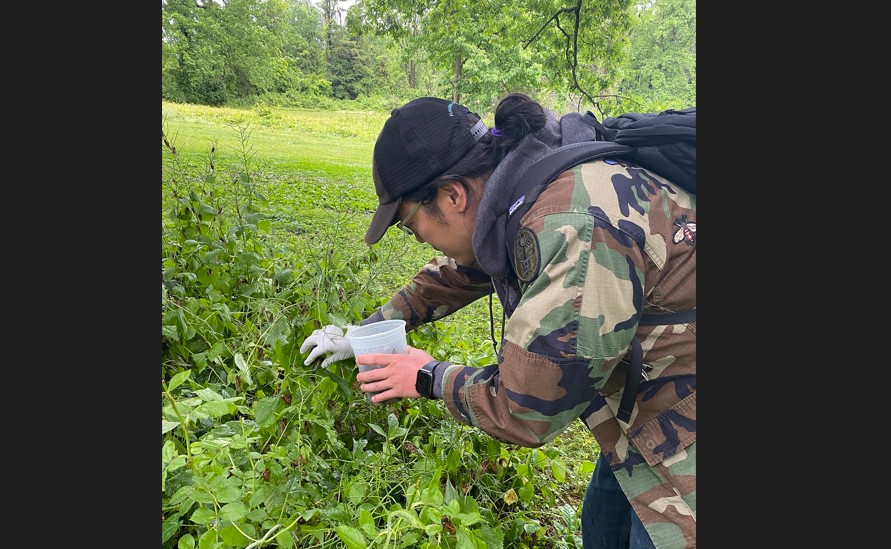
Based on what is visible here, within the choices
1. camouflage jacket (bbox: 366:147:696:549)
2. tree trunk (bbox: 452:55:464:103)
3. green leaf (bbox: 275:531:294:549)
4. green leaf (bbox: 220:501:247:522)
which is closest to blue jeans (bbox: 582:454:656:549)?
camouflage jacket (bbox: 366:147:696:549)

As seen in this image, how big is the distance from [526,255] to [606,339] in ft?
0.77

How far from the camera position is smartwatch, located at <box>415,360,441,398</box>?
1.49 meters

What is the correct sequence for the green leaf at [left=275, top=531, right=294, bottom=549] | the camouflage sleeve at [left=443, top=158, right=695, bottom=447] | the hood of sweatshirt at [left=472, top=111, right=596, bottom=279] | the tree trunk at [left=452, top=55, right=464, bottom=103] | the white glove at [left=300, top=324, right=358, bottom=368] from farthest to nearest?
→ the tree trunk at [left=452, top=55, right=464, bottom=103], the white glove at [left=300, top=324, right=358, bottom=368], the hood of sweatshirt at [left=472, top=111, right=596, bottom=279], the green leaf at [left=275, top=531, right=294, bottom=549], the camouflage sleeve at [left=443, top=158, right=695, bottom=447]

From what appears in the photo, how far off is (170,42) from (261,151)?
177 centimetres

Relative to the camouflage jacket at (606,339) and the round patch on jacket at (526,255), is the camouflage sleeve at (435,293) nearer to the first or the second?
the camouflage jacket at (606,339)

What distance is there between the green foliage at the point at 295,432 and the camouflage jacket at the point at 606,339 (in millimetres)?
303

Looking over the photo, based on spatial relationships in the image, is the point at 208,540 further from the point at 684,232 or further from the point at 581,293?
the point at 684,232

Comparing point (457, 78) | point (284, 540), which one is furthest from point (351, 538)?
point (457, 78)

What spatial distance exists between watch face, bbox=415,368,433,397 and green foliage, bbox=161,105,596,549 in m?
0.19

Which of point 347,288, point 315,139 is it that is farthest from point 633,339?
point 315,139

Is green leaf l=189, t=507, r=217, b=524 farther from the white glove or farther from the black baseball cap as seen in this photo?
the black baseball cap

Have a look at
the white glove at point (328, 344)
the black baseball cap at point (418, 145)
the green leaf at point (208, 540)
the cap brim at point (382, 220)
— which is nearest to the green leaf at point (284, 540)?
the green leaf at point (208, 540)

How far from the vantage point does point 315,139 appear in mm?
7738

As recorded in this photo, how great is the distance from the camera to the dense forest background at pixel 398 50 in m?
5.30
